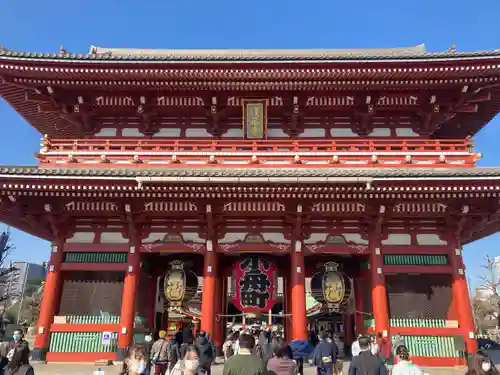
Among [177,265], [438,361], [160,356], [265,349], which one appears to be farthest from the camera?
[177,265]

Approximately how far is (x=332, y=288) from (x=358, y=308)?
1898mm

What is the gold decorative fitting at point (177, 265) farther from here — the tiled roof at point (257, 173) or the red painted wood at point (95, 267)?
the tiled roof at point (257, 173)

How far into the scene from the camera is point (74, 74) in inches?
519

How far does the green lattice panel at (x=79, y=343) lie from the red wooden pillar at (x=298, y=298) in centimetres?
588

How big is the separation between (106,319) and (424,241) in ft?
36.6

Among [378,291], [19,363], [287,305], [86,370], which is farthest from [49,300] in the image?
[378,291]

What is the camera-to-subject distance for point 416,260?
1259cm

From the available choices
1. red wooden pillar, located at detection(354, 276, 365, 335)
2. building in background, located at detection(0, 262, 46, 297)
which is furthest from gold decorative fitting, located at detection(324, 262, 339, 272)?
building in background, located at detection(0, 262, 46, 297)

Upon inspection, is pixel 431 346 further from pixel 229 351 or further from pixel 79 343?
pixel 79 343

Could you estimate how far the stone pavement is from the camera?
404 inches

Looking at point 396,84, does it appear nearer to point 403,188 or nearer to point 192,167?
point 403,188

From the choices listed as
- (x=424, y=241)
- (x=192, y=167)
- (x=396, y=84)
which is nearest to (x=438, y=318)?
(x=424, y=241)

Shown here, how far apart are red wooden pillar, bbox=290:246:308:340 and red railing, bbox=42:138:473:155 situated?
3713 mm

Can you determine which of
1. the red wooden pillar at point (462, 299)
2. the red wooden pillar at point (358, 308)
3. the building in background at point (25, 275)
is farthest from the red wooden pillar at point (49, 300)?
the building in background at point (25, 275)
